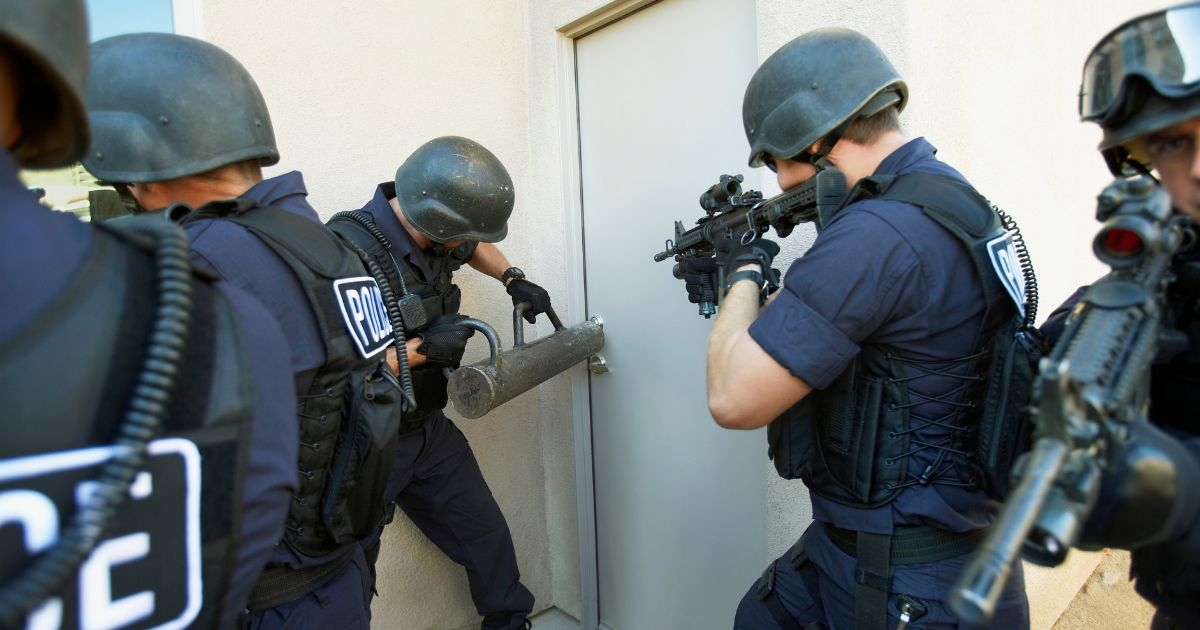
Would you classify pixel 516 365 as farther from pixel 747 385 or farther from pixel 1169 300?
Answer: pixel 1169 300

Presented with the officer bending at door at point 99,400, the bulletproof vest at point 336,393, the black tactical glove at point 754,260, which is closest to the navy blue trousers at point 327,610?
the bulletproof vest at point 336,393

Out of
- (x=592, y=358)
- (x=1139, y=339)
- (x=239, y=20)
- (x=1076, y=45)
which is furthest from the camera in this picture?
(x=592, y=358)

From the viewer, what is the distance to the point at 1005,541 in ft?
2.24

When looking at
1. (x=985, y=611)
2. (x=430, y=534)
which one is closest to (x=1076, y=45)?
(x=985, y=611)

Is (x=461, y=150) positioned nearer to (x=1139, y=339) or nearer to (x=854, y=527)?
(x=854, y=527)

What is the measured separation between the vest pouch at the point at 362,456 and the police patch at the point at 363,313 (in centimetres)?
7

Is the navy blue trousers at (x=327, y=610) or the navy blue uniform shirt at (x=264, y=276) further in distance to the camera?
the navy blue trousers at (x=327, y=610)

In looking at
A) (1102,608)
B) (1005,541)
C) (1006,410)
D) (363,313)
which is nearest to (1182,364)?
(1006,410)

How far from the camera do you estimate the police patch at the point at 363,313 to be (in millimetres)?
1437

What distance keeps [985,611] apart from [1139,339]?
20.3 inches

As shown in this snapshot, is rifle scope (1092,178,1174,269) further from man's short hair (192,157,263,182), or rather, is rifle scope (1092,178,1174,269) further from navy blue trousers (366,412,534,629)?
navy blue trousers (366,412,534,629)

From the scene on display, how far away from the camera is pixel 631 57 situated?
268 centimetres

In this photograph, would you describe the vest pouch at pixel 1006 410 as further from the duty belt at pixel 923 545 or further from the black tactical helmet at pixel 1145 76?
the black tactical helmet at pixel 1145 76

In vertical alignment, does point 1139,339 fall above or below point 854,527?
above
